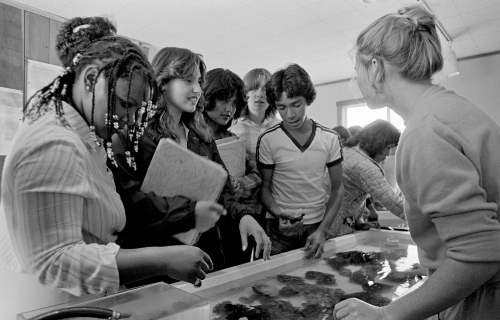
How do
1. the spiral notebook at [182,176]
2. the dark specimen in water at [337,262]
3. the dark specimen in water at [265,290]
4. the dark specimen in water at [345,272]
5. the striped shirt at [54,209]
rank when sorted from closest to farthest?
1. the striped shirt at [54,209]
2. the spiral notebook at [182,176]
3. the dark specimen in water at [265,290]
4. the dark specimen in water at [345,272]
5. the dark specimen in water at [337,262]

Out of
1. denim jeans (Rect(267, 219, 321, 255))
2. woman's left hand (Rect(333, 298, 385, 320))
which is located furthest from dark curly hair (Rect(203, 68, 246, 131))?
woman's left hand (Rect(333, 298, 385, 320))

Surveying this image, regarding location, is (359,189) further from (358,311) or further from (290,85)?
(358,311)

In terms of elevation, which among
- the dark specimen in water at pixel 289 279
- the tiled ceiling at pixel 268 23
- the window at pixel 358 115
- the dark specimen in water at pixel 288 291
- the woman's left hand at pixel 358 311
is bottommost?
the dark specimen in water at pixel 289 279

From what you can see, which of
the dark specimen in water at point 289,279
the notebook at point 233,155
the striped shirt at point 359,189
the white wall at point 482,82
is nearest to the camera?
the dark specimen in water at point 289,279

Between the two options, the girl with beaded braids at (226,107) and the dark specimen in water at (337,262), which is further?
the girl with beaded braids at (226,107)

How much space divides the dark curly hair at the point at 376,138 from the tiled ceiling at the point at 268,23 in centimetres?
137

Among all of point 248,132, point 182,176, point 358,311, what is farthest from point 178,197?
point 248,132

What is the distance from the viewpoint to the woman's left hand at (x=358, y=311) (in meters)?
→ 0.74

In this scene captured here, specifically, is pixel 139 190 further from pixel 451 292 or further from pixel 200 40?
pixel 200 40

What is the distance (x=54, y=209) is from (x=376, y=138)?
2129 millimetres

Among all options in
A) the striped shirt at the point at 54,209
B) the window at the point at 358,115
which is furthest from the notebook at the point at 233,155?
the window at the point at 358,115

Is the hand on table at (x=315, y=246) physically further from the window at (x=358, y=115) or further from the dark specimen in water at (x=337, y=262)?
the window at (x=358, y=115)

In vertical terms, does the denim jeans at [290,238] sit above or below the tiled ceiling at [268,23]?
below

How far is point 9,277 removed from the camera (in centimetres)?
74
